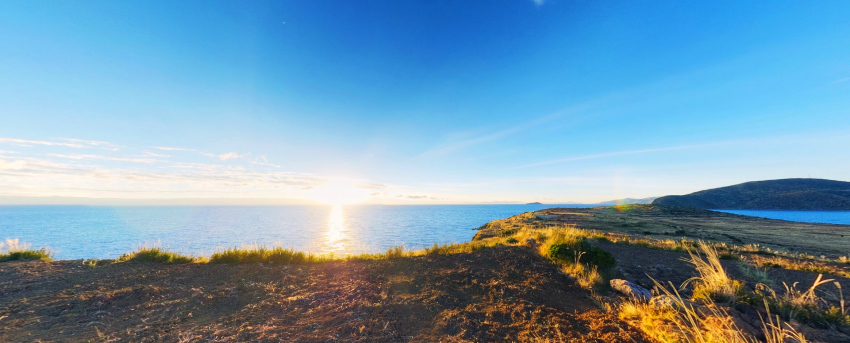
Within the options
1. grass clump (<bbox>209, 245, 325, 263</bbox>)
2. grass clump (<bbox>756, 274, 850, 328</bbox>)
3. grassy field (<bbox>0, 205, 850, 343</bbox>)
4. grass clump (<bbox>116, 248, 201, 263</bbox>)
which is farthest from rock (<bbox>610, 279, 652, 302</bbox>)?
grass clump (<bbox>116, 248, 201, 263</bbox>)

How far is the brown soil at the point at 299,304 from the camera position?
16.1ft

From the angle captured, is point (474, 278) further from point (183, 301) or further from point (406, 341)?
point (183, 301)

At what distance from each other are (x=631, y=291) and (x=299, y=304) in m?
7.99

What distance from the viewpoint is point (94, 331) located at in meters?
5.01

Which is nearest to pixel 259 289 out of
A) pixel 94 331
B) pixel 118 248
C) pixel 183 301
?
pixel 183 301

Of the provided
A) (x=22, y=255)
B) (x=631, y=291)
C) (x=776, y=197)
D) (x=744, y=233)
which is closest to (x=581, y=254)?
(x=631, y=291)

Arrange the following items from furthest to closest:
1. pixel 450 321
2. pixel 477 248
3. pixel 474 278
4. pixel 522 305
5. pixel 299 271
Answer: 1. pixel 477 248
2. pixel 299 271
3. pixel 474 278
4. pixel 522 305
5. pixel 450 321

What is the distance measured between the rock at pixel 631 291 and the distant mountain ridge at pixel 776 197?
133 m

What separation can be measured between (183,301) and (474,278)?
23.9ft

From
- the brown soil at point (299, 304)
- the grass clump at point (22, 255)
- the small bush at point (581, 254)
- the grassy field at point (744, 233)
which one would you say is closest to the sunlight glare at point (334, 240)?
the grass clump at point (22, 255)

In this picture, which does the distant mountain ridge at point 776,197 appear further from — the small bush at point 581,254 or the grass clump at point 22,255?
the grass clump at point 22,255

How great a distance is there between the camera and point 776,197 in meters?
106

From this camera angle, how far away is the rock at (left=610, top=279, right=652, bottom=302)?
21.4 feet

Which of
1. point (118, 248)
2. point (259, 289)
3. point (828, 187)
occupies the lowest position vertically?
point (118, 248)
